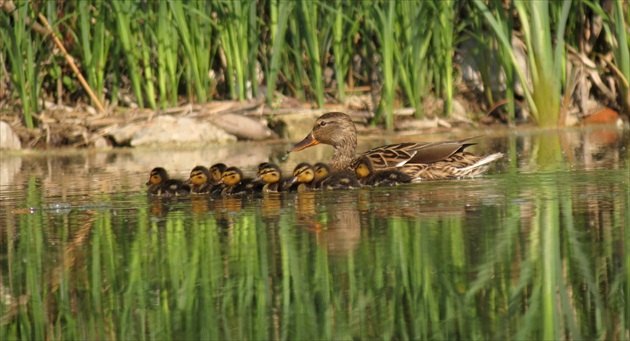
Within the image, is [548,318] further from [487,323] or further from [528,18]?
[528,18]

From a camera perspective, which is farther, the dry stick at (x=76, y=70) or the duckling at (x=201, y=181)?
the dry stick at (x=76, y=70)

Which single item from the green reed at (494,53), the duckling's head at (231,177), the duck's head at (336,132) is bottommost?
the duckling's head at (231,177)

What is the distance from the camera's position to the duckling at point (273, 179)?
306 inches

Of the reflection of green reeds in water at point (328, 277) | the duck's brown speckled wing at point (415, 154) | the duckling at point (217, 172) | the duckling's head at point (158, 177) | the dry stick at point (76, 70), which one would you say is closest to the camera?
the reflection of green reeds in water at point (328, 277)

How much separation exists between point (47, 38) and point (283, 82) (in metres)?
2.72

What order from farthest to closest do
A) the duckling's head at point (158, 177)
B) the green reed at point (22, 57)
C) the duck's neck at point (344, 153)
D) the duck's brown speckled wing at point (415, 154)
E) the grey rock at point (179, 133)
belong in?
the grey rock at point (179, 133) < the green reed at point (22, 57) < the duck's neck at point (344, 153) < the duck's brown speckled wing at point (415, 154) < the duckling's head at point (158, 177)

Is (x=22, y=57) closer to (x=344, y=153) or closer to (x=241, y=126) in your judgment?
(x=241, y=126)

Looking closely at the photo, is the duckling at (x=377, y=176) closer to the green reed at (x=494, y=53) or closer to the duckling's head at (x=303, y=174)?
the duckling's head at (x=303, y=174)

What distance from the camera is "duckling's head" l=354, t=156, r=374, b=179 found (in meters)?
7.95

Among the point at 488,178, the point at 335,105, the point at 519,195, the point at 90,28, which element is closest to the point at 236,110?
the point at 335,105

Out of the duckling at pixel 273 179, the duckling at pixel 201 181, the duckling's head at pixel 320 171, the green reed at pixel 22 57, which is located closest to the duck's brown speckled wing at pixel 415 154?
the duckling's head at pixel 320 171

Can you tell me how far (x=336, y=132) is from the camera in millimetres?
8984

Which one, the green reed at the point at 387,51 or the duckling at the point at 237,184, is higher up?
the green reed at the point at 387,51

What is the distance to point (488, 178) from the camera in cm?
796
